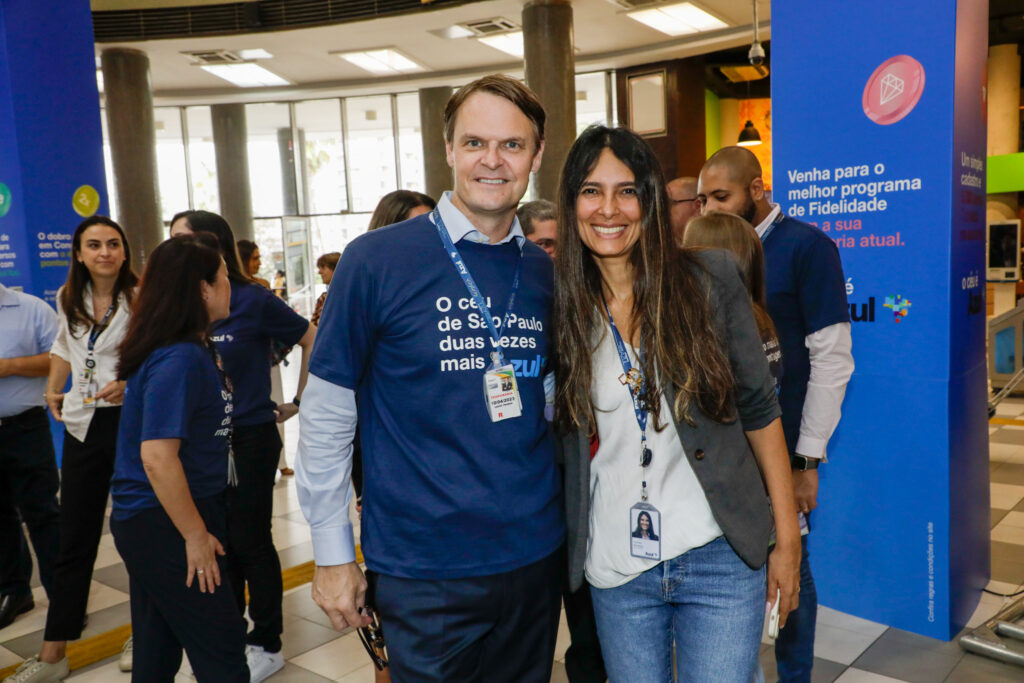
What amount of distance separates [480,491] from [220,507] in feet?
3.73

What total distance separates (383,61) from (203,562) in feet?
36.4

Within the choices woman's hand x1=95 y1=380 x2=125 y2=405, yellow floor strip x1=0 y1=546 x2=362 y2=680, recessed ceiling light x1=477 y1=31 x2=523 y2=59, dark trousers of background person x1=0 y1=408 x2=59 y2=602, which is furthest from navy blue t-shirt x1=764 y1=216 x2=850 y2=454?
recessed ceiling light x1=477 y1=31 x2=523 y2=59

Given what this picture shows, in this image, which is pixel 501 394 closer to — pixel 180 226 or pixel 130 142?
pixel 180 226

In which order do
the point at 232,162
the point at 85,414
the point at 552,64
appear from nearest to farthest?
the point at 85,414
the point at 552,64
the point at 232,162

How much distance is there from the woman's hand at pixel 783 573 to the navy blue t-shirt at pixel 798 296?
0.91 meters

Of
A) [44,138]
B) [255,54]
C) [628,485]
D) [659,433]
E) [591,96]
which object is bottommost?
[628,485]

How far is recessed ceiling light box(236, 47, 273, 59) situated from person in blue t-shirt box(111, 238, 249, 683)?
9.99 meters

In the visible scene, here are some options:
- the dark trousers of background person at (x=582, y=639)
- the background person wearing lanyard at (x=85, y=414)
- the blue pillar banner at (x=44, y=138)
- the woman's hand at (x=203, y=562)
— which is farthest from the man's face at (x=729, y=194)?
the blue pillar banner at (x=44, y=138)

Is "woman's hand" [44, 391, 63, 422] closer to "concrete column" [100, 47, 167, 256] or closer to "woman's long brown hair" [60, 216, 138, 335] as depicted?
"woman's long brown hair" [60, 216, 138, 335]

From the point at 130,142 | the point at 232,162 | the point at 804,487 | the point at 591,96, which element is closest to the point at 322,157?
the point at 232,162

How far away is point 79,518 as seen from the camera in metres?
2.84

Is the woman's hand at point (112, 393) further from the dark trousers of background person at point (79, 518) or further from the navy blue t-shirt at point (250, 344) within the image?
the navy blue t-shirt at point (250, 344)

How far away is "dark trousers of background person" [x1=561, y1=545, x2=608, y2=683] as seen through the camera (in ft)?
5.97

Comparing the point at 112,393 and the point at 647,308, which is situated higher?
the point at 647,308
